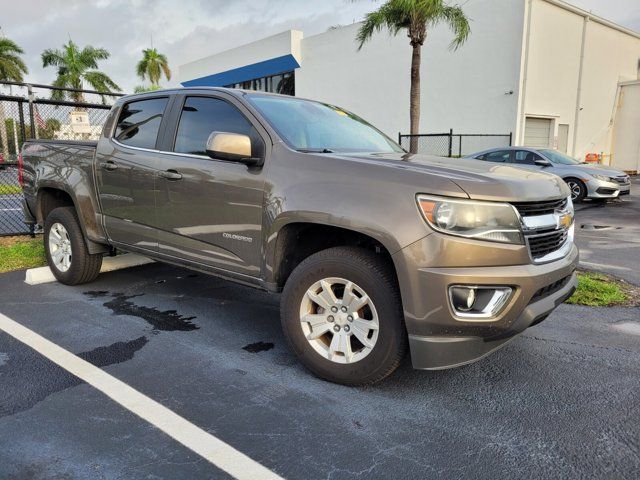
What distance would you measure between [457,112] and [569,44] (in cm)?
558

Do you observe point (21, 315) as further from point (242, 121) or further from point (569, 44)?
point (569, 44)

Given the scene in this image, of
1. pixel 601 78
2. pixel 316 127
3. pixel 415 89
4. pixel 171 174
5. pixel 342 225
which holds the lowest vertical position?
pixel 342 225

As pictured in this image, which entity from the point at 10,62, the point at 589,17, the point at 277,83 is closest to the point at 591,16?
the point at 589,17

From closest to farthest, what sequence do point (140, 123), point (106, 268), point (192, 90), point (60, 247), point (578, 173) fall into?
point (192, 90)
point (140, 123)
point (60, 247)
point (106, 268)
point (578, 173)

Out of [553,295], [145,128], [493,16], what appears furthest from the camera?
[493,16]

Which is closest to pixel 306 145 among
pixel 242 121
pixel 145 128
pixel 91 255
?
pixel 242 121

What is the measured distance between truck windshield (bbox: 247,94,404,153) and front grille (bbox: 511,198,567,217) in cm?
136

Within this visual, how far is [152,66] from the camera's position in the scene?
5031cm

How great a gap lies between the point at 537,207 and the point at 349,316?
128 cm

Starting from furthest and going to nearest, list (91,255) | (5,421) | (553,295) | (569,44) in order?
(569,44)
(91,255)
(553,295)
(5,421)

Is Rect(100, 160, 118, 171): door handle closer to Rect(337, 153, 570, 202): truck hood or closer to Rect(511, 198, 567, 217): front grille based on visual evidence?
Rect(337, 153, 570, 202): truck hood

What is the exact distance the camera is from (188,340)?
13.2 ft

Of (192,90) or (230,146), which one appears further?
(192,90)

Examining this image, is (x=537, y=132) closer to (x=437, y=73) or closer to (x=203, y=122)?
(x=437, y=73)
